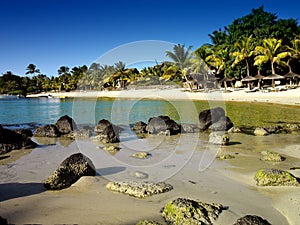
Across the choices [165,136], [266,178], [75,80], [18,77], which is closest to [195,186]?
[266,178]

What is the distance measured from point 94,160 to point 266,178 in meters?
4.90

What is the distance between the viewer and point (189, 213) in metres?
4.25

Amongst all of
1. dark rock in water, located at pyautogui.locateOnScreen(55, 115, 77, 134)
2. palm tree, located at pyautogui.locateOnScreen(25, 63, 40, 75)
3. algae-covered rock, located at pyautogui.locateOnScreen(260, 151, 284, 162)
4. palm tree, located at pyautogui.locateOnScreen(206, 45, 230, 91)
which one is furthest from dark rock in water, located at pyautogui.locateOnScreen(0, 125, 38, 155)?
palm tree, located at pyautogui.locateOnScreen(25, 63, 40, 75)

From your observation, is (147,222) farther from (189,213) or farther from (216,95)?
(216,95)

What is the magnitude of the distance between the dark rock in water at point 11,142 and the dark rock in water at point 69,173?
4528 mm

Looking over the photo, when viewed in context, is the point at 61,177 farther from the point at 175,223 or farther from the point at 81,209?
the point at 175,223

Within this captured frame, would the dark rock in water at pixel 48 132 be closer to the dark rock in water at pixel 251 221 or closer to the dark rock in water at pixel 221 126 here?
the dark rock in water at pixel 221 126

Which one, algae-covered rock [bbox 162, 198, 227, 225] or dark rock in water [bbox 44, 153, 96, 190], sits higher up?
dark rock in water [bbox 44, 153, 96, 190]

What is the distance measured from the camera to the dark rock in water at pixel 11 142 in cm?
979

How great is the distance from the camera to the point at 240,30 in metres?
52.6

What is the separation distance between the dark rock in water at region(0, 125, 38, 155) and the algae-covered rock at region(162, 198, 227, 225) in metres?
7.49

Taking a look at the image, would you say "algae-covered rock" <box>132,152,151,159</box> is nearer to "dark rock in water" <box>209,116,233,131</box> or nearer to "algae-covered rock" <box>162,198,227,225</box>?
"algae-covered rock" <box>162,198,227,225</box>

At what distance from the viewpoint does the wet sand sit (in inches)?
178

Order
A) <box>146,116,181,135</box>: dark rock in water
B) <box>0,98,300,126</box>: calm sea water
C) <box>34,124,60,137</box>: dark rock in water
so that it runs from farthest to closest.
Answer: <box>0,98,300,126</box>: calm sea water, <box>146,116,181,135</box>: dark rock in water, <box>34,124,60,137</box>: dark rock in water
